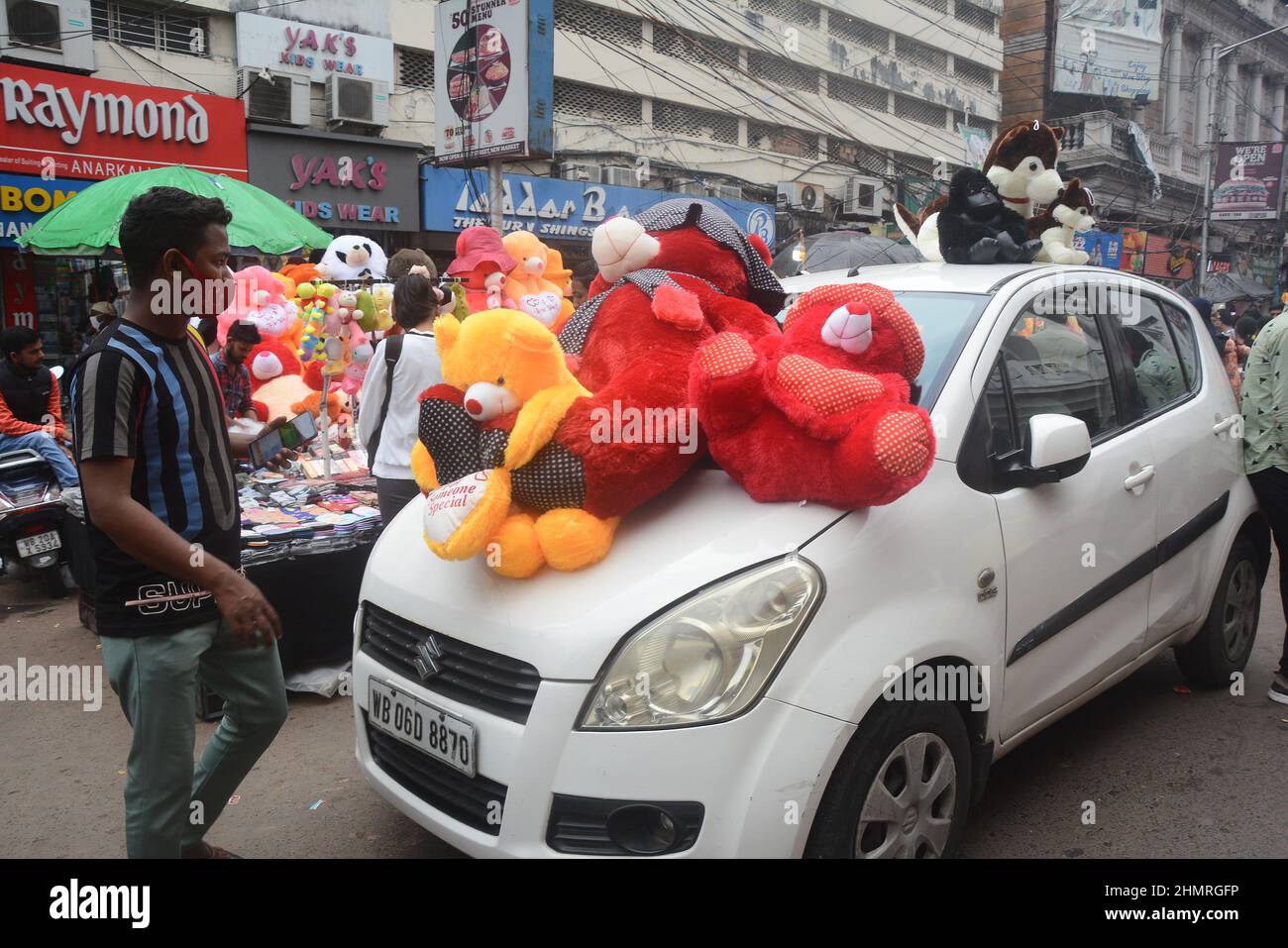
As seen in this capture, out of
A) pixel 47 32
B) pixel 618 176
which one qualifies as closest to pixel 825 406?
pixel 47 32

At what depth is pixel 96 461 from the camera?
7.19ft

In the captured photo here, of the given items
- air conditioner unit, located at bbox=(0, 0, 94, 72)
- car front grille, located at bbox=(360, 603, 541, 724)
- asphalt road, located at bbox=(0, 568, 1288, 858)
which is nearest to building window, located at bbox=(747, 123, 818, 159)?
air conditioner unit, located at bbox=(0, 0, 94, 72)

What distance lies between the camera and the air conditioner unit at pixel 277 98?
48.7ft

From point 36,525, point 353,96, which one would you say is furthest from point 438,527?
point 353,96

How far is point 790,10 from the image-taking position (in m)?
26.5

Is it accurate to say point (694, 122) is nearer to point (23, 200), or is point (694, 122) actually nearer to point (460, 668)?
point (23, 200)

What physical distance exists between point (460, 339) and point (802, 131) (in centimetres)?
2669

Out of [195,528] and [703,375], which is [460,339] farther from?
[195,528]

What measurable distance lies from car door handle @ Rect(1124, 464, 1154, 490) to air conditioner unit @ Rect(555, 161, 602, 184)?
1729 cm

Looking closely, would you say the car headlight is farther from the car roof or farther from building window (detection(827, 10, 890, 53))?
building window (detection(827, 10, 890, 53))

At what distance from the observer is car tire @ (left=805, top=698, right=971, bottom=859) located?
2.23 metres

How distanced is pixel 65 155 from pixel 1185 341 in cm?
1306

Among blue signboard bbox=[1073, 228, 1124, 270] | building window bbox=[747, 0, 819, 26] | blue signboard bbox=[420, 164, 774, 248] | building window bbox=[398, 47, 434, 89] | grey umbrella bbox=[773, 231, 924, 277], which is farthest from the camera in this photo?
blue signboard bbox=[1073, 228, 1124, 270]

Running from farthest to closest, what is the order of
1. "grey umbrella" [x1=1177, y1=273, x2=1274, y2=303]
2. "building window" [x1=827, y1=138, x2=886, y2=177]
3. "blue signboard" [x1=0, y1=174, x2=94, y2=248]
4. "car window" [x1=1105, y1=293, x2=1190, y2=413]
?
"building window" [x1=827, y1=138, x2=886, y2=177]
"grey umbrella" [x1=1177, y1=273, x2=1274, y2=303]
"blue signboard" [x1=0, y1=174, x2=94, y2=248]
"car window" [x1=1105, y1=293, x2=1190, y2=413]
